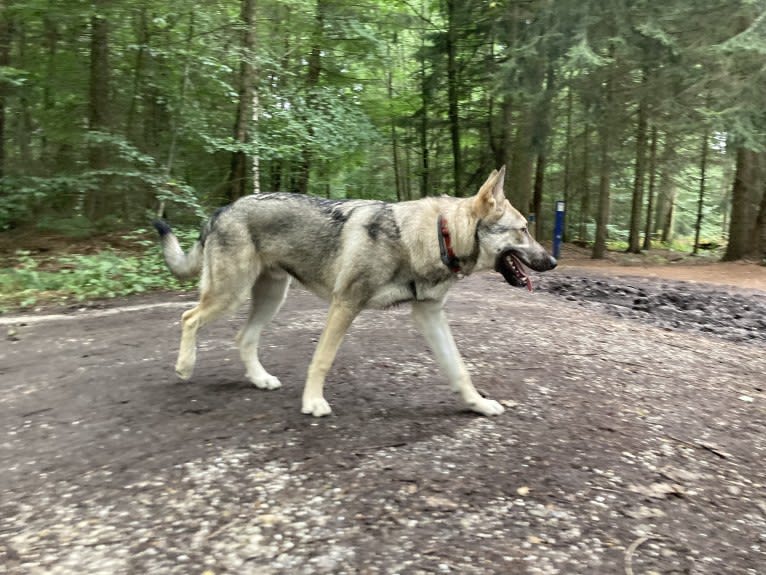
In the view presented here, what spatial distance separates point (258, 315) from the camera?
4895 mm

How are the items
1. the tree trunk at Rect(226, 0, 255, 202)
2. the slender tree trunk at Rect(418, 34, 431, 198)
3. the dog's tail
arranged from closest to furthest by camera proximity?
1. the dog's tail
2. the tree trunk at Rect(226, 0, 255, 202)
3. the slender tree trunk at Rect(418, 34, 431, 198)

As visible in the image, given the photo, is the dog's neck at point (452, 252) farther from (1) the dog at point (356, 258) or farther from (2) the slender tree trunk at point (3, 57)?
(2) the slender tree trunk at point (3, 57)

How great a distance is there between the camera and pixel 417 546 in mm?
2549

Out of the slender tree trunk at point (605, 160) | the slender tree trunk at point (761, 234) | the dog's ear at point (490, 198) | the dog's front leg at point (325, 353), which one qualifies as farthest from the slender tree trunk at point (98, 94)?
the slender tree trunk at point (761, 234)

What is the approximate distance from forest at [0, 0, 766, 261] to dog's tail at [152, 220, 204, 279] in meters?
6.68

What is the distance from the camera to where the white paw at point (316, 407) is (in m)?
4.08

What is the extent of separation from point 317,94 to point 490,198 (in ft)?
39.7

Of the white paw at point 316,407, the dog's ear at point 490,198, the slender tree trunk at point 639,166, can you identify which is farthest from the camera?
the slender tree trunk at point 639,166

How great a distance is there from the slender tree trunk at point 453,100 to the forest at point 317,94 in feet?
0.29

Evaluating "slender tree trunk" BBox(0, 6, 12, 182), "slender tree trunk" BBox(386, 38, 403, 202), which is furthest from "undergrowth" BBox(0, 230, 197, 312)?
"slender tree trunk" BBox(386, 38, 403, 202)

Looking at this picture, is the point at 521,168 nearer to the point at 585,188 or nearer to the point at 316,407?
the point at 585,188

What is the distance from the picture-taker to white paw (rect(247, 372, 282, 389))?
4719 mm

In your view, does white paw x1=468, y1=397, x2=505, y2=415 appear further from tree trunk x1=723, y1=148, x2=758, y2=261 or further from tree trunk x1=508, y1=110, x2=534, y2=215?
tree trunk x1=723, y1=148, x2=758, y2=261

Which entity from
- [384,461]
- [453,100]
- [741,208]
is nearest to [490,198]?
[384,461]
